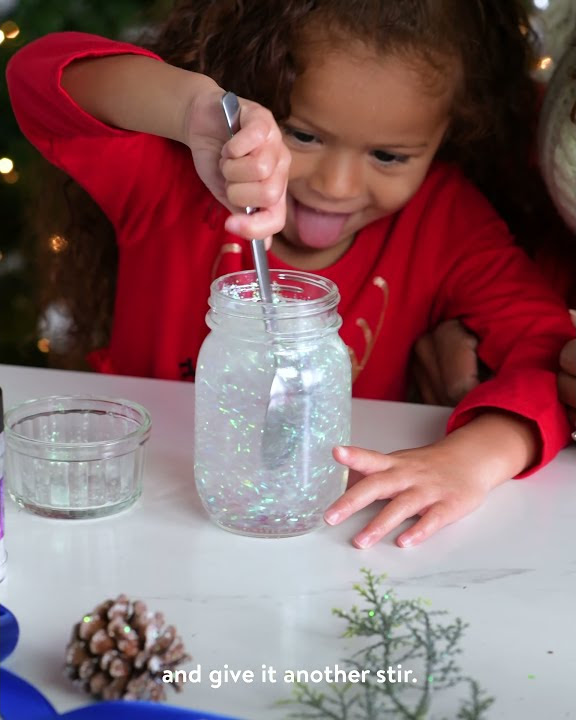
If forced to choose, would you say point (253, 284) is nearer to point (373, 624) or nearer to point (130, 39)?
point (373, 624)

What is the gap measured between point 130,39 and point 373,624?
1.02 meters

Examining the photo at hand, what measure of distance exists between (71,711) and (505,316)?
74 cm

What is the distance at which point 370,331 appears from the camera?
1.25m

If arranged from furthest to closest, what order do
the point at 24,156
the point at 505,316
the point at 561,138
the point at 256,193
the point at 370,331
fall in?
the point at 24,156, the point at 370,331, the point at 505,316, the point at 561,138, the point at 256,193

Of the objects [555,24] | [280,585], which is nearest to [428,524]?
[280,585]

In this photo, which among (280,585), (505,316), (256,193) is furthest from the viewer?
(505,316)

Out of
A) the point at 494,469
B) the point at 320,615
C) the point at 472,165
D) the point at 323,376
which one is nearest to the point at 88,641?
the point at 320,615

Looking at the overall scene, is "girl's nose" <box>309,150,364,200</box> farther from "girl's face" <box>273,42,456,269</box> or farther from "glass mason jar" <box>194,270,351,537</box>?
"glass mason jar" <box>194,270,351,537</box>

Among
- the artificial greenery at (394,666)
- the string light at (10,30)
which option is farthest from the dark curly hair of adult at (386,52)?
the artificial greenery at (394,666)

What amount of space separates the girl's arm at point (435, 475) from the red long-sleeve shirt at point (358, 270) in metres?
0.25

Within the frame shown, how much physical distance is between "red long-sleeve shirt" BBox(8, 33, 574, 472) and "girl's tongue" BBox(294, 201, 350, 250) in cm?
7

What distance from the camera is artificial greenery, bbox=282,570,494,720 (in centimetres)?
52

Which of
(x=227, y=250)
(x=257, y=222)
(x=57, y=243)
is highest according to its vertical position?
(x=257, y=222)

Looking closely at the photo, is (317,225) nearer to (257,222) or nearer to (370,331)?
(370,331)
